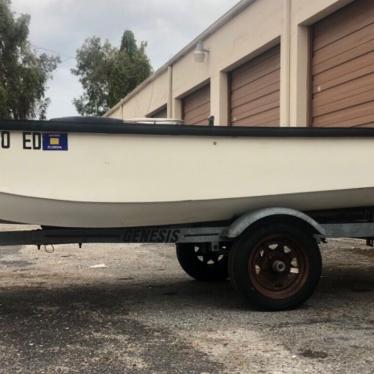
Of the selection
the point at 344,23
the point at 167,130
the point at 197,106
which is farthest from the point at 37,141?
the point at 197,106

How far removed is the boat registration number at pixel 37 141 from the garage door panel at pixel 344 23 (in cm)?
598

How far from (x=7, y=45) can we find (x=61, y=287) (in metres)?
29.2

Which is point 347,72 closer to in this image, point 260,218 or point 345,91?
point 345,91

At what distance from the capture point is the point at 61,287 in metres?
6.41

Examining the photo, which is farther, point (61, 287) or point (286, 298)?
point (61, 287)

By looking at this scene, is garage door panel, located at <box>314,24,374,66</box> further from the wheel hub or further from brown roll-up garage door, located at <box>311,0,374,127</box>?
the wheel hub

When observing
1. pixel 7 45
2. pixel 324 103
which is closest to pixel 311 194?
pixel 324 103

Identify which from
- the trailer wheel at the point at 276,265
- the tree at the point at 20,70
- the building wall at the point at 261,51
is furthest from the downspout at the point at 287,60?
the tree at the point at 20,70

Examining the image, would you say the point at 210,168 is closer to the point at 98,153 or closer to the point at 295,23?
the point at 98,153

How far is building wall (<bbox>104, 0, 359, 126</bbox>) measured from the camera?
10797 millimetres

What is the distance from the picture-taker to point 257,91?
12.8 meters

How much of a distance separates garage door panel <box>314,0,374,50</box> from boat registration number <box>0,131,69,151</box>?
5.98 metres

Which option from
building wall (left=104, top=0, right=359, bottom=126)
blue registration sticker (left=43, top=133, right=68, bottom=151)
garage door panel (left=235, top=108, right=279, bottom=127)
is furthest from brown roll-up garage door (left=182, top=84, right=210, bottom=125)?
blue registration sticker (left=43, top=133, right=68, bottom=151)

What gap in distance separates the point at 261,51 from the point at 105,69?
101 feet
